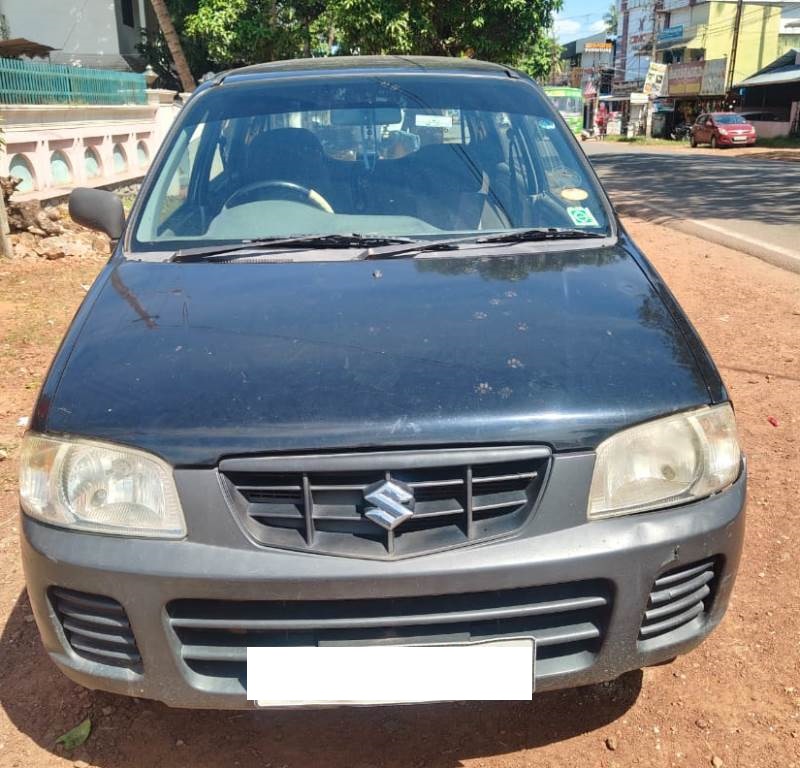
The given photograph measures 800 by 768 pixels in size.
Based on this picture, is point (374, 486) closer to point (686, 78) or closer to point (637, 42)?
point (686, 78)

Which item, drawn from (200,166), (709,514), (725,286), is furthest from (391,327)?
(725,286)

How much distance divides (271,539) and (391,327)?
0.64m

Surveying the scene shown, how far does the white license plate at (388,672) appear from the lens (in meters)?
1.80

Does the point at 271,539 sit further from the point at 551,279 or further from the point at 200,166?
the point at 200,166

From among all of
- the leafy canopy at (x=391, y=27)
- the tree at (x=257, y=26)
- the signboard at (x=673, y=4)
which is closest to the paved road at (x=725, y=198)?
the leafy canopy at (x=391, y=27)

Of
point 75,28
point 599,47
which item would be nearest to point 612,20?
point 599,47

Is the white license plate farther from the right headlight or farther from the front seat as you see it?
the front seat

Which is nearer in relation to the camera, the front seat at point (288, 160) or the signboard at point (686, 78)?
the front seat at point (288, 160)

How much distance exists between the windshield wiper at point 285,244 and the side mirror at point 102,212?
537mm

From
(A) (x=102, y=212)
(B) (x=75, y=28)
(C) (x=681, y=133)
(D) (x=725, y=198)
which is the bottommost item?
(C) (x=681, y=133)

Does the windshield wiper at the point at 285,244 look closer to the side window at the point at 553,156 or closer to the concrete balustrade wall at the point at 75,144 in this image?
the side window at the point at 553,156

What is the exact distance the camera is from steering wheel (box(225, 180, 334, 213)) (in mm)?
3008

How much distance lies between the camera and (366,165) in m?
3.11

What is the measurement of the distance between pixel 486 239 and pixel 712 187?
47.3 ft
